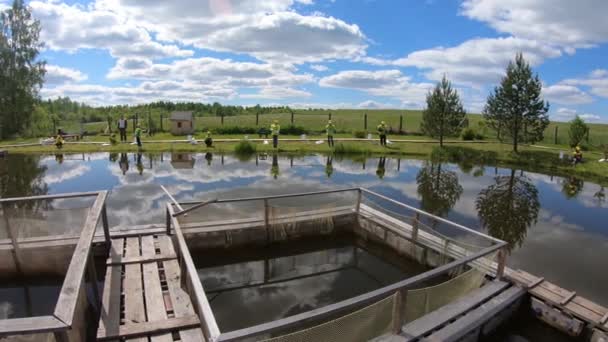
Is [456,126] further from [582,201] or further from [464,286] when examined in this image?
[464,286]

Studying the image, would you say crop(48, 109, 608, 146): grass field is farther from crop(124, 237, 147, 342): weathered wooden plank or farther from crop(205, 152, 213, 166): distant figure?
crop(124, 237, 147, 342): weathered wooden plank

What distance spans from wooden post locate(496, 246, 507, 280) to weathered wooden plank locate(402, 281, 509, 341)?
139 millimetres

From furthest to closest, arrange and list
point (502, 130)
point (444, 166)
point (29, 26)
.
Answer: point (29, 26), point (502, 130), point (444, 166)

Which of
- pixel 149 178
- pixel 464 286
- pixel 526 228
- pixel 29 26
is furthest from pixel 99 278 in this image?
pixel 29 26

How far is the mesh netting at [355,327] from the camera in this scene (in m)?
3.55

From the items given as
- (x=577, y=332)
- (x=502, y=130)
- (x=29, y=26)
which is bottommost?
(x=577, y=332)

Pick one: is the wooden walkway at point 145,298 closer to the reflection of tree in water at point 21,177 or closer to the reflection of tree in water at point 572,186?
the reflection of tree in water at point 21,177

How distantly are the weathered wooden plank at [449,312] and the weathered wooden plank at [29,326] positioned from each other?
376 cm

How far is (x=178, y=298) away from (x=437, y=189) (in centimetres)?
1273

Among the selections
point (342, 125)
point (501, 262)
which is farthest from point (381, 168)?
point (342, 125)

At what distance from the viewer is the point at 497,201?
1402 cm

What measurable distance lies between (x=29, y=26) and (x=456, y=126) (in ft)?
142

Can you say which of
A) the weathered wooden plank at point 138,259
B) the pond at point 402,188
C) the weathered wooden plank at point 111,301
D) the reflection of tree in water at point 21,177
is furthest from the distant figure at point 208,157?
the weathered wooden plank at point 111,301

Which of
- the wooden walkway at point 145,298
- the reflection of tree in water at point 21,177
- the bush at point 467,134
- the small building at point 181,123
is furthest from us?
the bush at point 467,134
